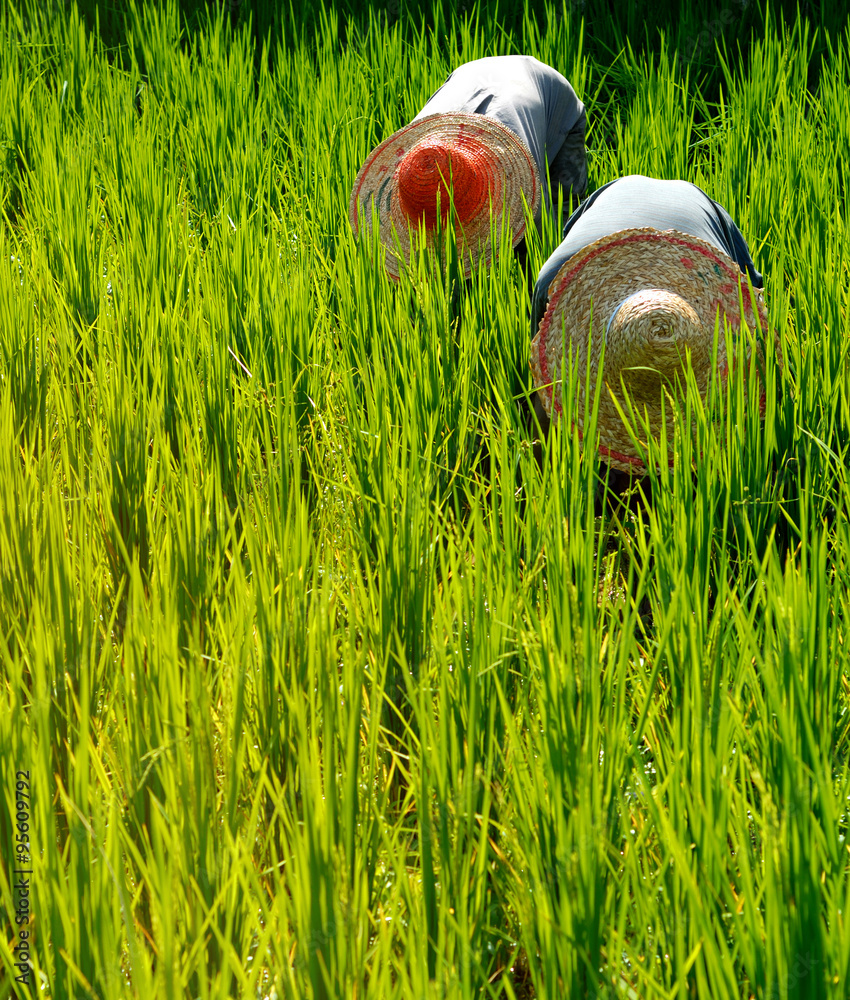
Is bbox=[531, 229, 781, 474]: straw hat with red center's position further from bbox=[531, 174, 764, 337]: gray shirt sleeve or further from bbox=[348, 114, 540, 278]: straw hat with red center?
bbox=[348, 114, 540, 278]: straw hat with red center

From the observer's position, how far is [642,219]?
70.9 inches

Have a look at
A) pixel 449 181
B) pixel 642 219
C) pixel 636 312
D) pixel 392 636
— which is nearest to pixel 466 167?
pixel 449 181

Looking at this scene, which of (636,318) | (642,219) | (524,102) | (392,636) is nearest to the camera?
(392,636)

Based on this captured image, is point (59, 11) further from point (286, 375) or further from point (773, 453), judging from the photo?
point (773, 453)

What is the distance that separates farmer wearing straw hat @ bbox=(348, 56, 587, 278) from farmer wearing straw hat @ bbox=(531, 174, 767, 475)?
465 mm

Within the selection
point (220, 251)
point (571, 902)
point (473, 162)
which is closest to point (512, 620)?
point (571, 902)

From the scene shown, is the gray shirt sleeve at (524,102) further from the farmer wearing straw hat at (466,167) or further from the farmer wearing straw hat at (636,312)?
the farmer wearing straw hat at (636,312)

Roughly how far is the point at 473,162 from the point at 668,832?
180cm

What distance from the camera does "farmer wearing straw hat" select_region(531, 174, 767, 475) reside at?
1587 mm

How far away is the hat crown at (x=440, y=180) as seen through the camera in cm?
219

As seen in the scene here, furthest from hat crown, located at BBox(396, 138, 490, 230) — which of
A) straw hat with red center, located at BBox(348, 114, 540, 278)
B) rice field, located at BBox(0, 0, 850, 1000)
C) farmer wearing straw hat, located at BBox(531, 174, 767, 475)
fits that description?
farmer wearing straw hat, located at BBox(531, 174, 767, 475)

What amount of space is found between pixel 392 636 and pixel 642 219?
1054 millimetres

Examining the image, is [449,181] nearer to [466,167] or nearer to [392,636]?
[466,167]

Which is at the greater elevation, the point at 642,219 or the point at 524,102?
the point at 524,102
